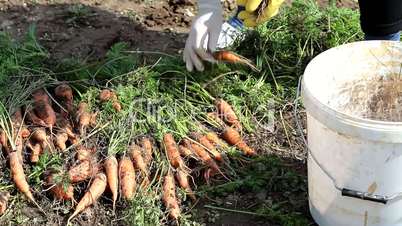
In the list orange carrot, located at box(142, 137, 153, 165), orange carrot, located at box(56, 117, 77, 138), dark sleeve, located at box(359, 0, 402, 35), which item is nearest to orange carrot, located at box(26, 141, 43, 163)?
orange carrot, located at box(56, 117, 77, 138)

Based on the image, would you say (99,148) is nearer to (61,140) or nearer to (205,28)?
(61,140)

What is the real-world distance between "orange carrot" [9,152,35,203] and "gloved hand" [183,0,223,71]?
71 cm

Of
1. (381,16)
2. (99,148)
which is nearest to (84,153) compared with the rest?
(99,148)

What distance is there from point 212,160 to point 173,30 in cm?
96

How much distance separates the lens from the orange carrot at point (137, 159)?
7.84 ft

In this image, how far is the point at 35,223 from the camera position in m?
2.26

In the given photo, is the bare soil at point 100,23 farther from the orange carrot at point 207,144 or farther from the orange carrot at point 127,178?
the orange carrot at point 127,178

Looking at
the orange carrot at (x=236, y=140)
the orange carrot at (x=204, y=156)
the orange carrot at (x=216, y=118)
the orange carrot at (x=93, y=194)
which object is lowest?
the orange carrot at (x=93, y=194)

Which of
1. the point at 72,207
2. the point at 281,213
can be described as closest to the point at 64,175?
the point at 72,207

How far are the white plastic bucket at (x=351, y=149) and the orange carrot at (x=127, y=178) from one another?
59 cm

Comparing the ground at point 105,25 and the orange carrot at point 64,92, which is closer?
the orange carrot at point 64,92

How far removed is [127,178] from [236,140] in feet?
1.43

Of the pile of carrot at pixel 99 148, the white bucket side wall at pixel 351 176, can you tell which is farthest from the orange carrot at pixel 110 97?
→ the white bucket side wall at pixel 351 176

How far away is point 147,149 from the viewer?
2443 mm
